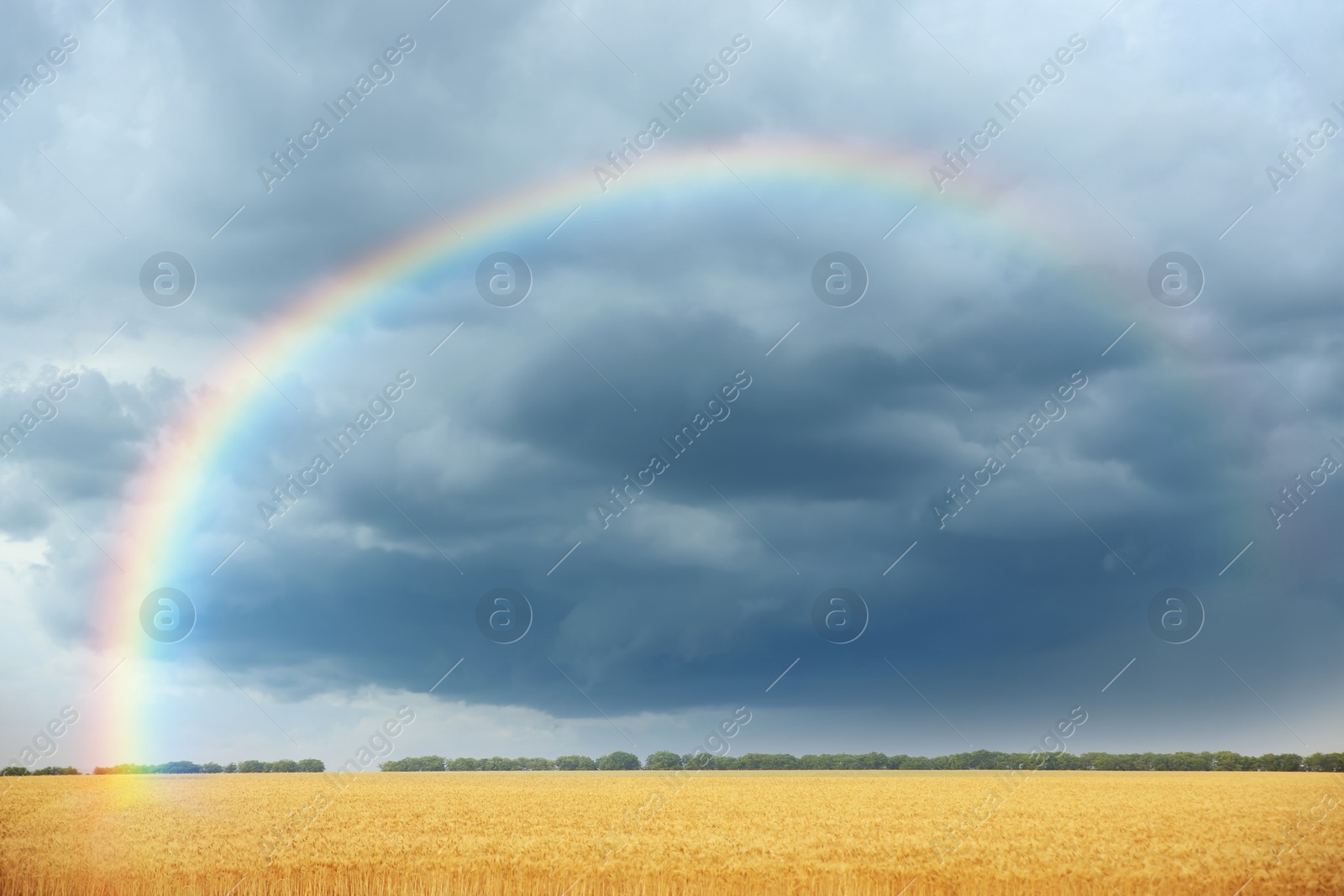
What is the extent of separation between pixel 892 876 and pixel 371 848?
51.3ft

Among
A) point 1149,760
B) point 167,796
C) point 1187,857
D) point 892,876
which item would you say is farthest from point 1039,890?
point 1149,760

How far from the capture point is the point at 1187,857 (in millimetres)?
25688

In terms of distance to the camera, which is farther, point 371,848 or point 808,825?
point 808,825

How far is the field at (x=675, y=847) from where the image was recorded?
22.7 m

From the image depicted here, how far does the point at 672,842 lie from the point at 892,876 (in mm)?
7203

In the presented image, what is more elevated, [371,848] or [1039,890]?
[371,848]

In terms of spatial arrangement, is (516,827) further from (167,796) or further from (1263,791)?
(1263,791)

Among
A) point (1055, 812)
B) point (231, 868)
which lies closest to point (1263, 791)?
point (1055, 812)

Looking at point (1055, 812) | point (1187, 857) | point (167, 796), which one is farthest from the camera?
point (167, 796)

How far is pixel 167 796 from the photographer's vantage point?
51.8m

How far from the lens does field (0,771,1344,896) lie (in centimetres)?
2269

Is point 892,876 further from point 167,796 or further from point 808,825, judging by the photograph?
point 167,796

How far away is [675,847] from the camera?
1016 inches

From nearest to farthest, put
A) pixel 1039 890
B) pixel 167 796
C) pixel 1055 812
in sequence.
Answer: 1. pixel 1039 890
2. pixel 1055 812
3. pixel 167 796
